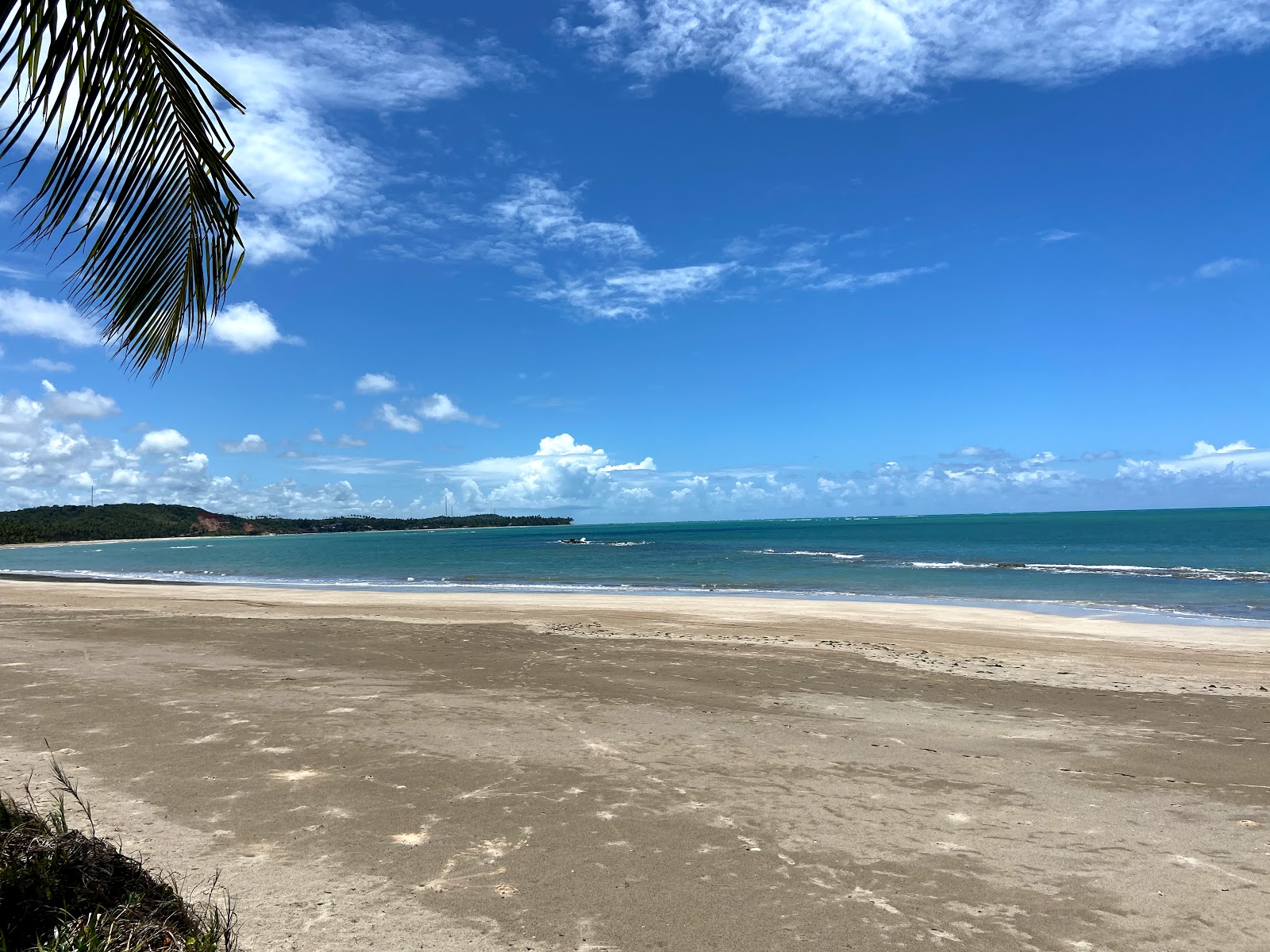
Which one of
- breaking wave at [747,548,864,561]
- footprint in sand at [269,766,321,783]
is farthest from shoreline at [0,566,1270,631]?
breaking wave at [747,548,864,561]

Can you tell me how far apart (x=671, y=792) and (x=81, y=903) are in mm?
4157

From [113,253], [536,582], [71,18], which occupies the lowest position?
[536,582]

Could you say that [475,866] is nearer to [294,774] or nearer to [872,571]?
[294,774]

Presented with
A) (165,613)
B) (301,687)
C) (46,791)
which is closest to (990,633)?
(301,687)

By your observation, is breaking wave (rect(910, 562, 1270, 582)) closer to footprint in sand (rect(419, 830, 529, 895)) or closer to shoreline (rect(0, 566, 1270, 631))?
shoreline (rect(0, 566, 1270, 631))

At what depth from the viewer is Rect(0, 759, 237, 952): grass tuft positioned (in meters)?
2.74

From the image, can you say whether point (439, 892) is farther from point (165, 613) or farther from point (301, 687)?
point (165, 613)

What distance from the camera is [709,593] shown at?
31719 mm

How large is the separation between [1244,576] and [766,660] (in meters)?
33.8

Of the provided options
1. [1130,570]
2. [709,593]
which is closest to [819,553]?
[1130,570]

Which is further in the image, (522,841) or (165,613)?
(165,613)

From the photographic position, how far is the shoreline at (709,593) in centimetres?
2283

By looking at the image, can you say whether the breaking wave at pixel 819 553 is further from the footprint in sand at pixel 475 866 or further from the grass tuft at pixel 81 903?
the grass tuft at pixel 81 903

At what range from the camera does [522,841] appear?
5.09 metres
